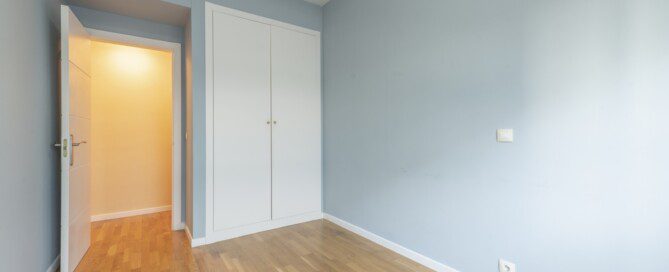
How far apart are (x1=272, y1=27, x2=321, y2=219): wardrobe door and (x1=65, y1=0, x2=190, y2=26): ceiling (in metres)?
0.93

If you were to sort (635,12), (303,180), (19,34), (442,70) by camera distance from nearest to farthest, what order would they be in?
(635,12) → (19,34) → (442,70) → (303,180)

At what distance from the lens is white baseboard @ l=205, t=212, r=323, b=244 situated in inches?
114

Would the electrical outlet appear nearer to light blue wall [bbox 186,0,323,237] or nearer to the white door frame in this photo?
light blue wall [bbox 186,0,323,237]

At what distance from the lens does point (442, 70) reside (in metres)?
2.24

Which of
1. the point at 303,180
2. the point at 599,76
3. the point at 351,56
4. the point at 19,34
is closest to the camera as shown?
the point at 599,76

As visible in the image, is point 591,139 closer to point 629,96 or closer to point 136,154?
point 629,96

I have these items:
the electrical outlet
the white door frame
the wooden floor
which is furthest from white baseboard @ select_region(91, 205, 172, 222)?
the electrical outlet

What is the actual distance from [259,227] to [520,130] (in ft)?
8.30

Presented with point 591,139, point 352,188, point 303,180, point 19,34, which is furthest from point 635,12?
point 19,34

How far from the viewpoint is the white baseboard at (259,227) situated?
2898 millimetres

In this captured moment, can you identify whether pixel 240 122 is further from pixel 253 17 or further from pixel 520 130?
pixel 520 130

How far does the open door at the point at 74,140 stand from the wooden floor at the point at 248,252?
28cm

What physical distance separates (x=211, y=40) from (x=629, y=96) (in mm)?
3000

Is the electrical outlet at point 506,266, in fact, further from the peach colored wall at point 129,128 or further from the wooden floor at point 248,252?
the peach colored wall at point 129,128
